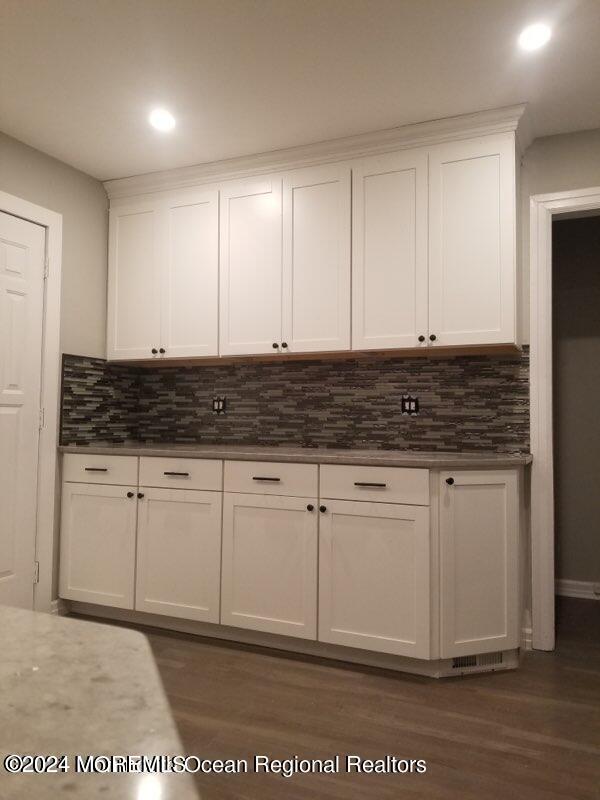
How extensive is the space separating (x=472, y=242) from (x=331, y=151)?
2.86 ft

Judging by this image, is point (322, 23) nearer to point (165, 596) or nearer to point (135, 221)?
point (135, 221)

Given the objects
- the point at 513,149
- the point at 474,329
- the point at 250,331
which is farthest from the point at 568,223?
the point at 250,331

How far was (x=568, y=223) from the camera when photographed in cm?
394

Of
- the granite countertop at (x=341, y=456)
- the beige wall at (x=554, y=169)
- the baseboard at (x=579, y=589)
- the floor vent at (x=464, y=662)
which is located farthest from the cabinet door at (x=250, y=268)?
the baseboard at (x=579, y=589)

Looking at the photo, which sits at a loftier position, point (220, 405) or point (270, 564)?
point (220, 405)

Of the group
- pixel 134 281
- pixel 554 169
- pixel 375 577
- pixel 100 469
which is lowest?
pixel 375 577

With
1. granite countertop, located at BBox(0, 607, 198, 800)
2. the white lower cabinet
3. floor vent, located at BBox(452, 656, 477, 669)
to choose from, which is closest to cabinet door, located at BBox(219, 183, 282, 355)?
the white lower cabinet

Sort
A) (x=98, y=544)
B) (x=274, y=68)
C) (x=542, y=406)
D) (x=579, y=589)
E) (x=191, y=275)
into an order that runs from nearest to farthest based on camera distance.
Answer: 1. (x=274, y=68)
2. (x=542, y=406)
3. (x=98, y=544)
4. (x=191, y=275)
5. (x=579, y=589)

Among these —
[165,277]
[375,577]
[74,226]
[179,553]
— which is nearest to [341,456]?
[375,577]

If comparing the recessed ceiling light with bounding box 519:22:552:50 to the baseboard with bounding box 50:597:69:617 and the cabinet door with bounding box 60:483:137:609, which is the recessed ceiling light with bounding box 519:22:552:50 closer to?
the cabinet door with bounding box 60:483:137:609

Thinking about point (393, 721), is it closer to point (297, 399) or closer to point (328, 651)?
point (328, 651)

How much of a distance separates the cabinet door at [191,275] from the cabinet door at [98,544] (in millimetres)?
870

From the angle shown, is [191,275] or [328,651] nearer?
[328,651]

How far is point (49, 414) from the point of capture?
127 inches
